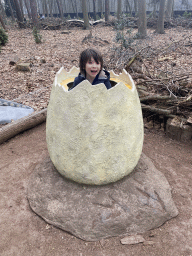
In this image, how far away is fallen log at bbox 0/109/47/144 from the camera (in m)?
4.05

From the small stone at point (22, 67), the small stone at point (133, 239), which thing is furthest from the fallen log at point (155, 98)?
the small stone at point (22, 67)

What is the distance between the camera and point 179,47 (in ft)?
29.8

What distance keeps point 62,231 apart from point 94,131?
4.12 ft

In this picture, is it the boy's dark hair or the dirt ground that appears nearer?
the dirt ground

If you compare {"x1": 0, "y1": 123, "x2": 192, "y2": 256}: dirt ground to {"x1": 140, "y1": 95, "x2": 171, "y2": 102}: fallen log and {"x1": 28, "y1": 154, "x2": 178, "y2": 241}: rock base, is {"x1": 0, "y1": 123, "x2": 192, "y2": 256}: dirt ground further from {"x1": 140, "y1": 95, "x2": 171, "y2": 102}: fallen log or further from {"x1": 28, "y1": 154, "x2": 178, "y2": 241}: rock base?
{"x1": 140, "y1": 95, "x2": 171, "y2": 102}: fallen log

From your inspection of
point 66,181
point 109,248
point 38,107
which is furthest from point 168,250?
point 38,107

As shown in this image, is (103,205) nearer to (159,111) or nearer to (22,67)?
(159,111)

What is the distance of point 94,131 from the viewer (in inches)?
85.3

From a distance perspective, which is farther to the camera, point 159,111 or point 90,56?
point 159,111

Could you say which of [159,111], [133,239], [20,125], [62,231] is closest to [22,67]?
[20,125]

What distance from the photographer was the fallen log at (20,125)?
4050 millimetres

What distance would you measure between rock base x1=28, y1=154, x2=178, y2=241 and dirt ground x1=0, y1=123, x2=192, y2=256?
10 centimetres

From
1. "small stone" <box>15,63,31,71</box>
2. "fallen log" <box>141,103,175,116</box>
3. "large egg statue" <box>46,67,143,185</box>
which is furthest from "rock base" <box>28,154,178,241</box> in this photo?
"small stone" <box>15,63,31,71</box>

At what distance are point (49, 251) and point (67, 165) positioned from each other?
0.94 metres
